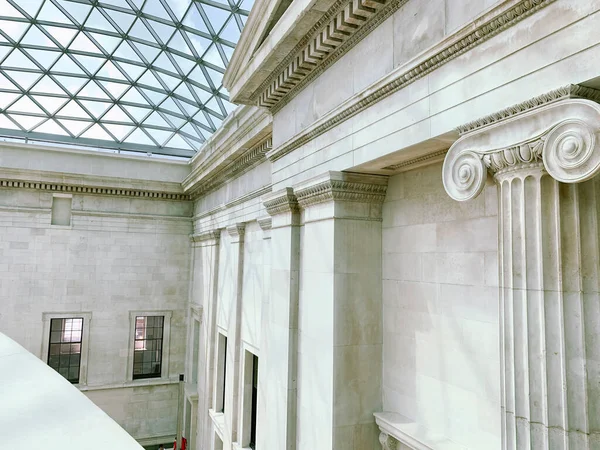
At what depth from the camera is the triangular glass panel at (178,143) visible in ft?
82.8

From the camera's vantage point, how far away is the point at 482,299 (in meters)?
4.70

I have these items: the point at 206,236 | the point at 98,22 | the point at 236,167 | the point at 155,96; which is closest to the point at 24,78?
the point at 98,22

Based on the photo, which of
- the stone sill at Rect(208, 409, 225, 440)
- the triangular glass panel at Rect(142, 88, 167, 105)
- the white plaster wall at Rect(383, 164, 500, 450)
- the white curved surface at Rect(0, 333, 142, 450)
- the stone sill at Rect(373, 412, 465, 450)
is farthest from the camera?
the triangular glass panel at Rect(142, 88, 167, 105)

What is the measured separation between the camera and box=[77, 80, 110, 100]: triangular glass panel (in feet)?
74.9

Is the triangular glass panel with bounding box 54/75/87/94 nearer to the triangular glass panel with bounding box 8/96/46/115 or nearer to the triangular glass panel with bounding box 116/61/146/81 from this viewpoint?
the triangular glass panel with bounding box 8/96/46/115

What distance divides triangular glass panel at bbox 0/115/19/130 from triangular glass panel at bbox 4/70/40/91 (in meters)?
1.92

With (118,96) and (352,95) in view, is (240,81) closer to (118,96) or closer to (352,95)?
(352,95)

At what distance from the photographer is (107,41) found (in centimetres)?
2094

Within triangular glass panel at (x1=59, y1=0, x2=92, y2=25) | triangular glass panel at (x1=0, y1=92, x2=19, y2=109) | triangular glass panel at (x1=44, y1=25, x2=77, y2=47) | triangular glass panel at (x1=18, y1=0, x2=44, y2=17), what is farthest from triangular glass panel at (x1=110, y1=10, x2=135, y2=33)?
triangular glass panel at (x1=0, y1=92, x2=19, y2=109)

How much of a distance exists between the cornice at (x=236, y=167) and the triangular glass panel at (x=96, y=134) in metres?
8.48

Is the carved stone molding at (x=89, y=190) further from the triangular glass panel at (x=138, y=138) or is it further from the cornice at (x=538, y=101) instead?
the cornice at (x=538, y=101)

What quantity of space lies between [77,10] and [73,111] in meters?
6.17

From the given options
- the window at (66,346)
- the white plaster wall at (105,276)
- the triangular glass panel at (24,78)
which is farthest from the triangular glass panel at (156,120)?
the window at (66,346)

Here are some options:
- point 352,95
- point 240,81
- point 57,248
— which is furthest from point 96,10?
point 352,95
